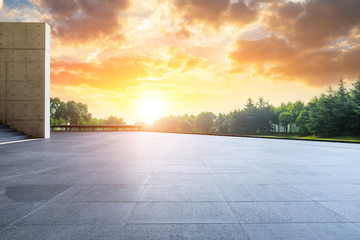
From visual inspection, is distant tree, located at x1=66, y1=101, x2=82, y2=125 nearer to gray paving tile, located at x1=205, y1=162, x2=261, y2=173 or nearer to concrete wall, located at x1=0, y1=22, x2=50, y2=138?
concrete wall, located at x1=0, y1=22, x2=50, y2=138

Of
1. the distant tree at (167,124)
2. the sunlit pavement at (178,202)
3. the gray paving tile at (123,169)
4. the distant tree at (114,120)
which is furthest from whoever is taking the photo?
the distant tree at (167,124)

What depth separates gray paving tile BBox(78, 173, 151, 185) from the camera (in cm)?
494

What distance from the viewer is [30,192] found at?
14.0 ft

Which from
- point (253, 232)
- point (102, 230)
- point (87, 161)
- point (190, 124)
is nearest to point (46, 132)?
point (87, 161)

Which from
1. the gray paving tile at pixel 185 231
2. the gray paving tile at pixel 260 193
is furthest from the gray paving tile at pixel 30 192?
the gray paving tile at pixel 260 193

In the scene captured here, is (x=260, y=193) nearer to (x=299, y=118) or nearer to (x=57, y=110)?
(x=57, y=110)

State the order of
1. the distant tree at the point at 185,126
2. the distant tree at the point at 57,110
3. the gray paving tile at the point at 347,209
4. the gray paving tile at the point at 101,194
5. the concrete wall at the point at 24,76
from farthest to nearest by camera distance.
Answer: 1. the distant tree at the point at 185,126
2. the distant tree at the point at 57,110
3. the concrete wall at the point at 24,76
4. the gray paving tile at the point at 101,194
5. the gray paving tile at the point at 347,209

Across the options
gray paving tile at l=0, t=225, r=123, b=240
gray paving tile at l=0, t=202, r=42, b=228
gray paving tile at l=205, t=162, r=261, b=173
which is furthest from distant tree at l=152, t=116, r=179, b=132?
gray paving tile at l=0, t=225, r=123, b=240

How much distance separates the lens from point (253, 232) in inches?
112

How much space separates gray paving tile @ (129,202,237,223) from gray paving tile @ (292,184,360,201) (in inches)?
73.1

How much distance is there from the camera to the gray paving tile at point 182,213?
315cm

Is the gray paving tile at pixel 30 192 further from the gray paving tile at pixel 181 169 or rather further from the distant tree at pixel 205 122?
the distant tree at pixel 205 122

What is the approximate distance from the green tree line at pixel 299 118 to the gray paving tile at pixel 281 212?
2017 inches

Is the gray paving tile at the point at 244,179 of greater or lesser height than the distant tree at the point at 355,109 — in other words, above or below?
below
